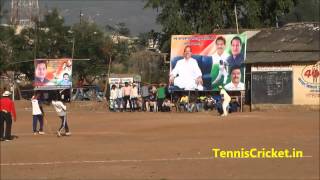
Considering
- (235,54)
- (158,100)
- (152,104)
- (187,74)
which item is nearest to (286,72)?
(235,54)

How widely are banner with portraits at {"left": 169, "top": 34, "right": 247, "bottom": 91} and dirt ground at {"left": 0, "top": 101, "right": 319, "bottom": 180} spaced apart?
24.1ft

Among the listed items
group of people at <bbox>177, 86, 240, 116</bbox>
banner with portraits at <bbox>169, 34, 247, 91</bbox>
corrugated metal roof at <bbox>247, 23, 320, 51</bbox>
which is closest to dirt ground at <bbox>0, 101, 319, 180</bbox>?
group of people at <bbox>177, 86, 240, 116</bbox>

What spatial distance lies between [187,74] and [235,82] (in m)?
2.58

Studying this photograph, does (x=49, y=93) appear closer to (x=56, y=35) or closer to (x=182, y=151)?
(x=56, y=35)

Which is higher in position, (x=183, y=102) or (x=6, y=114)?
(x=183, y=102)

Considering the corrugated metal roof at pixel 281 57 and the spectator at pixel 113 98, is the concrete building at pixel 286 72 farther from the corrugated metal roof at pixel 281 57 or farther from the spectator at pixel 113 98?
the spectator at pixel 113 98

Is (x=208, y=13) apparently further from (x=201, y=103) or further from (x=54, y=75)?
(x=201, y=103)

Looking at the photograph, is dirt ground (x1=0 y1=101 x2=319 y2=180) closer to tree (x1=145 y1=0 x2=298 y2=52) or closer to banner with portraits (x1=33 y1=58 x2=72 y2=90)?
banner with portraits (x1=33 y1=58 x2=72 y2=90)

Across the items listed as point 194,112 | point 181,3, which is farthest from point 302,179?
point 181,3

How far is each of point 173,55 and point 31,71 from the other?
61.5 ft

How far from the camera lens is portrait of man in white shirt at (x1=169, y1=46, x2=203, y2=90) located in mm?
32531

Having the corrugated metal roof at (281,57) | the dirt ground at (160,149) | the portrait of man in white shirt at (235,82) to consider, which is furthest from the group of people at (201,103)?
the dirt ground at (160,149)

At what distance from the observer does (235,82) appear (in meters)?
31.8

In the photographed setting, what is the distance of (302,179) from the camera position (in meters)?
10.4
